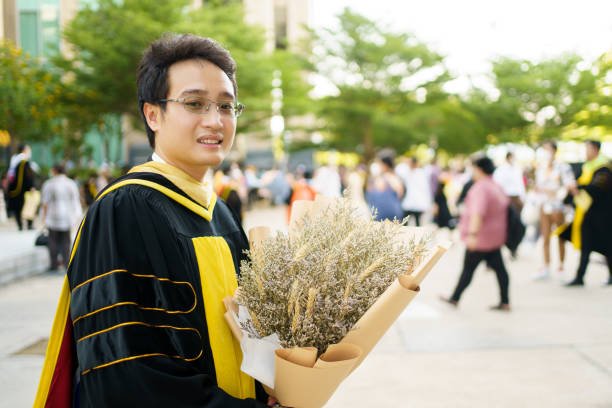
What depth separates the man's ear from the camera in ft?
4.99

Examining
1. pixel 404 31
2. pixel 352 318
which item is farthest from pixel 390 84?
pixel 352 318

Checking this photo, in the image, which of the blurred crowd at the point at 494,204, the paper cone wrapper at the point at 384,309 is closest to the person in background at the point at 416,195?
the blurred crowd at the point at 494,204

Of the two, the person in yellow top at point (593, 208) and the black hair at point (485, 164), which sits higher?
the black hair at point (485, 164)

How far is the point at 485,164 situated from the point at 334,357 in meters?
5.14

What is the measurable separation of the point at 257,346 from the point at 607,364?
12.7 ft

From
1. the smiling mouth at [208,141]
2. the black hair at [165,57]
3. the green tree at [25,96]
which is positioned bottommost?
the smiling mouth at [208,141]

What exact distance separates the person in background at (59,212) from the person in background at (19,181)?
143 inches

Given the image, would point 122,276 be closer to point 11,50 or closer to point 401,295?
point 401,295

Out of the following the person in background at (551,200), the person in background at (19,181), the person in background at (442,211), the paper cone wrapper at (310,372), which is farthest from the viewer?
the person in background at (19,181)

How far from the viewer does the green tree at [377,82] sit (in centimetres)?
3247

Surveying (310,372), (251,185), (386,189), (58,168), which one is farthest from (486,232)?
(251,185)

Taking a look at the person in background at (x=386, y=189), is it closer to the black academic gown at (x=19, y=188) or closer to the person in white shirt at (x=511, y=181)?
A: the person in white shirt at (x=511, y=181)

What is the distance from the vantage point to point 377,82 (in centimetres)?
3362

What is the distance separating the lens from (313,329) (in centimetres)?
123
